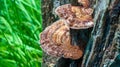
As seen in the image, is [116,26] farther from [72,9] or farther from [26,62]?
[26,62]

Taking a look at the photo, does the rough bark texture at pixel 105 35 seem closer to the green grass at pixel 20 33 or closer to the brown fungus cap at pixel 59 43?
the brown fungus cap at pixel 59 43

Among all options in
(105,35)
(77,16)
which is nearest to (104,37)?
(105,35)

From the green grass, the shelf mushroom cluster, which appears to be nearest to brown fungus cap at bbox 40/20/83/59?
the shelf mushroom cluster

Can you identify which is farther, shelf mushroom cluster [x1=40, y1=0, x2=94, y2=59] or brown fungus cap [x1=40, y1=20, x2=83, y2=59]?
brown fungus cap [x1=40, y1=20, x2=83, y2=59]

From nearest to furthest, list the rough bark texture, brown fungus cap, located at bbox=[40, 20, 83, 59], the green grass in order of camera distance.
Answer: the rough bark texture, brown fungus cap, located at bbox=[40, 20, 83, 59], the green grass

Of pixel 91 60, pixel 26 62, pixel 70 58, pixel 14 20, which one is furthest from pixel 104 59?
pixel 14 20

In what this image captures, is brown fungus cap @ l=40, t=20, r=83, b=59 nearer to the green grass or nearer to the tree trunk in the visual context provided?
the tree trunk

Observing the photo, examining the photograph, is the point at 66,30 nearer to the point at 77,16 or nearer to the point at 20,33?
the point at 77,16
